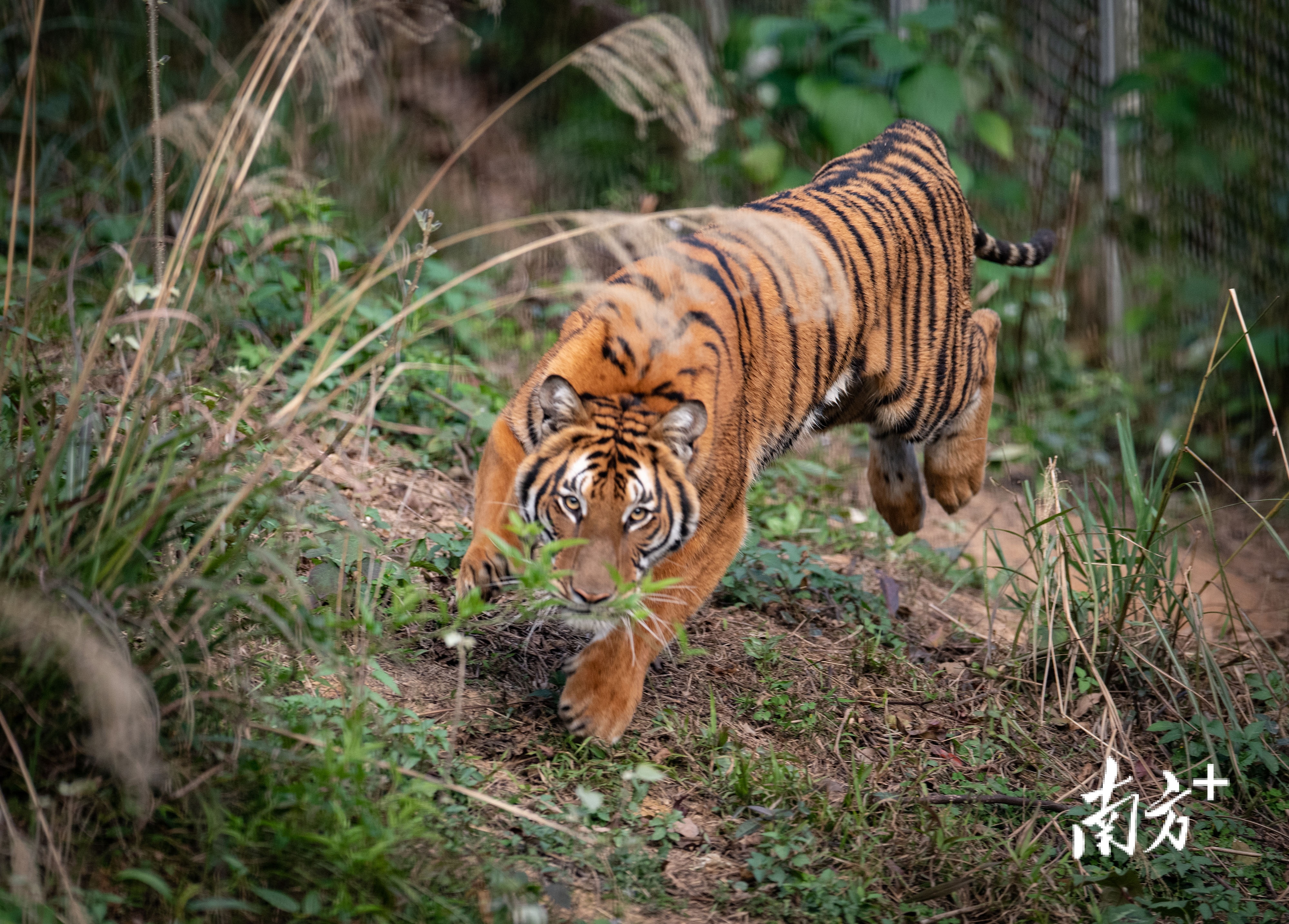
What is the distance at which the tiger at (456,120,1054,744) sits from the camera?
2.74 metres

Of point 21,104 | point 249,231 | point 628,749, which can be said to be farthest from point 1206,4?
point 21,104

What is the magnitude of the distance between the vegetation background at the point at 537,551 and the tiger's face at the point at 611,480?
271 millimetres

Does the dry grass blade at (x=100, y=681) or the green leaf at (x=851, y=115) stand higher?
the green leaf at (x=851, y=115)

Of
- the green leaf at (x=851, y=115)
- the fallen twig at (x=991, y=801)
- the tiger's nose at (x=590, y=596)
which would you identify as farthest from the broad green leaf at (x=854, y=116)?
the tiger's nose at (x=590, y=596)

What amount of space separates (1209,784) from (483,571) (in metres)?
2.17

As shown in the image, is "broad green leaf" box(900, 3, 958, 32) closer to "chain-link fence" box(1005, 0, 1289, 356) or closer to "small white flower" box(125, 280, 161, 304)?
"chain-link fence" box(1005, 0, 1289, 356)

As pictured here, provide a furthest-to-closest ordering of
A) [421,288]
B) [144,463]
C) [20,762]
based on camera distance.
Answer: [421,288] < [144,463] < [20,762]

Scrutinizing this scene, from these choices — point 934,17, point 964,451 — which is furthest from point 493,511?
point 934,17

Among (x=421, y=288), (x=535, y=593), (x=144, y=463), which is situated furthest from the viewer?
(x=421, y=288)

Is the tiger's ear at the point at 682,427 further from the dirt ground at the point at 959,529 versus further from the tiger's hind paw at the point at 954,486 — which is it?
the tiger's hind paw at the point at 954,486

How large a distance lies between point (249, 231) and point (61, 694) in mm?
3164

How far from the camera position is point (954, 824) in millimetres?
2781

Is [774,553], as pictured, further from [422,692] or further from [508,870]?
[508,870]

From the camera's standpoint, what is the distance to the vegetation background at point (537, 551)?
6.86 ft
